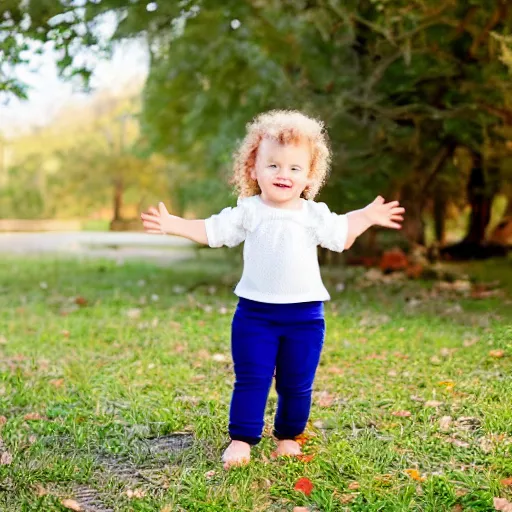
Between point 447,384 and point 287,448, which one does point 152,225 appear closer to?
point 287,448

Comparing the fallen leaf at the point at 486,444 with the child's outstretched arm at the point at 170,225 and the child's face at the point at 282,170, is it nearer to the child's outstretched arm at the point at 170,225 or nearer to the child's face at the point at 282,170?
the child's face at the point at 282,170

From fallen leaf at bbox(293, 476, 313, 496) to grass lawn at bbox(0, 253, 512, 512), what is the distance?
0.03 metres

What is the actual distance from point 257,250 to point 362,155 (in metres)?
7.10

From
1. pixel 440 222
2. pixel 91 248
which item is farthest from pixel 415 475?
pixel 91 248

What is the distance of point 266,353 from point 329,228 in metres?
0.67

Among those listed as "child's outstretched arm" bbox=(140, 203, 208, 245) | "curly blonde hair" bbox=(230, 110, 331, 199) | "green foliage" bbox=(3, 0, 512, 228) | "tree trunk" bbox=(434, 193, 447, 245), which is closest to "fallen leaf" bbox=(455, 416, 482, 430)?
"curly blonde hair" bbox=(230, 110, 331, 199)

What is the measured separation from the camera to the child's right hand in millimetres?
3658

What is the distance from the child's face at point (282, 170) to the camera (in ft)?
12.0

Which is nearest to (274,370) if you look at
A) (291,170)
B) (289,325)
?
(289,325)

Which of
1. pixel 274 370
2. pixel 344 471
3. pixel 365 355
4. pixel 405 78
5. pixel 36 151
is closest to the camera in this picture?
pixel 344 471

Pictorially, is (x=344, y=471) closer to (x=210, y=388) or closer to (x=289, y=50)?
(x=210, y=388)

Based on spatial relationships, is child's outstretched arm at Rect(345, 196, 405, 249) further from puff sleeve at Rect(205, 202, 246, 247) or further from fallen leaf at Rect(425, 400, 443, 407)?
fallen leaf at Rect(425, 400, 443, 407)

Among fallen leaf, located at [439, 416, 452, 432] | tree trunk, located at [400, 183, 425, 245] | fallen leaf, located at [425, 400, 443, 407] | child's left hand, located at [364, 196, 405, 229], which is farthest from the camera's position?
tree trunk, located at [400, 183, 425, 245]

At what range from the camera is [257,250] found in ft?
12.1
